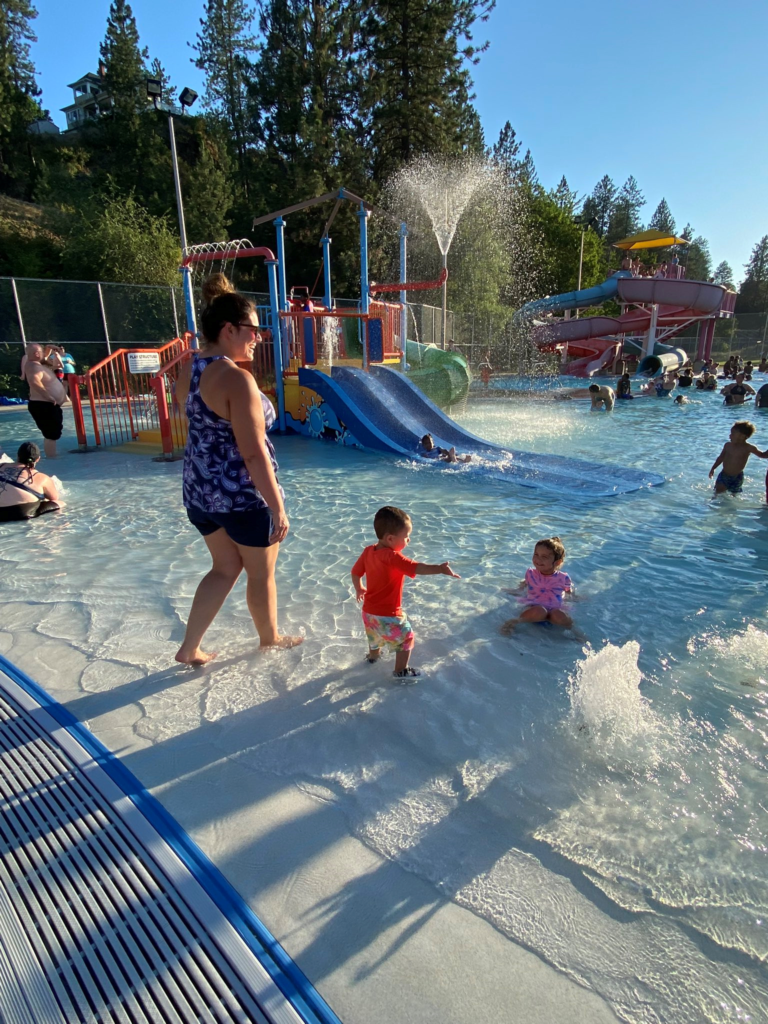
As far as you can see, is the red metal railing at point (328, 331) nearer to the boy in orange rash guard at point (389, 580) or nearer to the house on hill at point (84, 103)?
the boy in orange rash guard at point (389, 580)

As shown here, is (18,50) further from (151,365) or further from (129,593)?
(129,593)

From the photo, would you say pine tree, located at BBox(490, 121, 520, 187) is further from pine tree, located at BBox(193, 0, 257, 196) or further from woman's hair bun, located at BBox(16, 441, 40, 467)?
woman's hair bun, located at BBox(16, 441, 40, 467)

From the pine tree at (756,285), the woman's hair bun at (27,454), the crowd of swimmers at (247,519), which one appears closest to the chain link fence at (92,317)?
the woman's hair bun at (27,454)

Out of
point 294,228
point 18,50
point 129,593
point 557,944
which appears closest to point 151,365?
point 129,593

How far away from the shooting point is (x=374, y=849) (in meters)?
2.05

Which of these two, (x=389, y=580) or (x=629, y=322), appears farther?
(x=629, y=322)

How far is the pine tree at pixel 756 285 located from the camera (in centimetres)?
7150

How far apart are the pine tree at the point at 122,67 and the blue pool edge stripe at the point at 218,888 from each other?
40.9 m

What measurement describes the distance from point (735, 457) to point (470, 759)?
5479 mm

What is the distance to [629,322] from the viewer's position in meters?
27.3

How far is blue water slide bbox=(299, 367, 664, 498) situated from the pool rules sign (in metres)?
2.56

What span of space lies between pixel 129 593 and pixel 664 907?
144 inches

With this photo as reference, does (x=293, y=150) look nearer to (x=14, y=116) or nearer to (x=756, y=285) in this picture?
(x=14, y=116)

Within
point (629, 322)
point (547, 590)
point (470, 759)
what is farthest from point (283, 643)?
point (629, 322)
